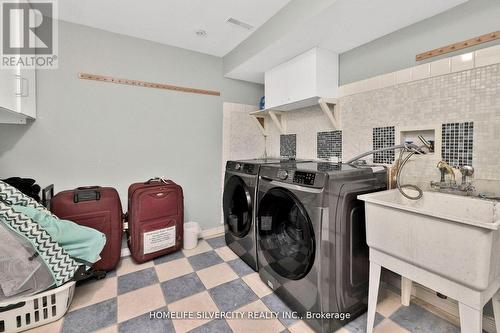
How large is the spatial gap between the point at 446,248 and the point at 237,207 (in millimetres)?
1581

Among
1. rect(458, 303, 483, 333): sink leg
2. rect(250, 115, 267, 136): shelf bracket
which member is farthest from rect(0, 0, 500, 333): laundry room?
rect(250, 115, 267, 136): shelf bracket

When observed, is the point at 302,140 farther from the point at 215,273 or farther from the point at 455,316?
the point at 455,316

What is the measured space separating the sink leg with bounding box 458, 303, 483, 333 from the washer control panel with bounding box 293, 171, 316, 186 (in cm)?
81

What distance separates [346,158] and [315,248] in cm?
107

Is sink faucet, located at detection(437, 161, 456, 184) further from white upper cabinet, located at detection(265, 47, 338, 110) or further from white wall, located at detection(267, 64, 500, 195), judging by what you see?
white upper cabinet, located at detection(265, 47, 338, 110)

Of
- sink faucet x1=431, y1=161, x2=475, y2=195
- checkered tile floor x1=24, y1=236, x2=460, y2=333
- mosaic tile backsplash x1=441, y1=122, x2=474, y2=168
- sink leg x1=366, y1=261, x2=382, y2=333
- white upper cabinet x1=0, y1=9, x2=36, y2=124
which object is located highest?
white upper cabinet x1=0, y1=9, x2=36, y2=124

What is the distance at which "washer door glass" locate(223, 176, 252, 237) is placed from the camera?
1975mm

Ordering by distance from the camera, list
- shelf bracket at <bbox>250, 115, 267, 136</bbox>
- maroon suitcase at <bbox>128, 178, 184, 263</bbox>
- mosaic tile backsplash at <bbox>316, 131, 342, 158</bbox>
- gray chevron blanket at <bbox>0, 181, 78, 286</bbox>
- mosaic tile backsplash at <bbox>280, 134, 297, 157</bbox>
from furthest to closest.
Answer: shelf bracket at <bbox>250, 115, 267, 136</bbox> → mosaic tile backsplash at <bbox>280, 134, 297, 157</bbox> → mosaic tile backsplash at <bbox>316, 131, 342, 158</bbox> → maroon suitcase at <bbox>128, 178, 184, 263</bbox> → gray chevron blanket at <bbox>0, 181, 78, 286</bbox>

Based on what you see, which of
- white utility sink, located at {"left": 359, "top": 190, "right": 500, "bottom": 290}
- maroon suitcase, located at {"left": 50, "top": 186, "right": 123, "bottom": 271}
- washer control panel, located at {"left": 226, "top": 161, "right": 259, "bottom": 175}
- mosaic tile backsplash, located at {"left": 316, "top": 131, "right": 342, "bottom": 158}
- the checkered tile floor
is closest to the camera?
white utility sink, located at {"left": 359, "top": 190, "right": 500, "bottom": 290}

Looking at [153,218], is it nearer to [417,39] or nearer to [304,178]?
[304,178]

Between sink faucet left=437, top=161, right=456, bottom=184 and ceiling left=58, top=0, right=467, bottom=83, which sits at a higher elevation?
ceiling left=58, top=0, right=467, bottom=83

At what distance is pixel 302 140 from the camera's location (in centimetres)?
252

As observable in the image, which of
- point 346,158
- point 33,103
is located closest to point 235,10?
point 346,158

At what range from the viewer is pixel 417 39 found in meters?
1.60
